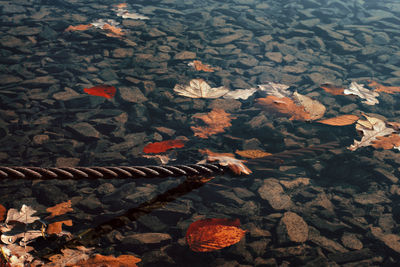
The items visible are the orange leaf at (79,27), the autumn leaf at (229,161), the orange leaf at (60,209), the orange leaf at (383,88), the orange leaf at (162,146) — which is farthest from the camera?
the orange leaf at (79,27)

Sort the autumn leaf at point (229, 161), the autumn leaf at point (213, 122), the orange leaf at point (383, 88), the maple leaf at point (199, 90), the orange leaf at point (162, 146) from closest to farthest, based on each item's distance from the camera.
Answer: the autumn leaf at point (229, 161), the orange leaf at point (162, 146), the autumn leaf at point (213, 122), the maple leaf at point (199, 90), the orange leaf at point (383, 88)

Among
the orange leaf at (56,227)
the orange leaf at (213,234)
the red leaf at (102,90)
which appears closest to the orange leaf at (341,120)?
the orange leaf at (213,234)

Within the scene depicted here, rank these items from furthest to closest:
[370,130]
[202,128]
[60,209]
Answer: [370,130] < [202,128] < [60,209]

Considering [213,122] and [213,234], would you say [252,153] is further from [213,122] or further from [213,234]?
[213,234]

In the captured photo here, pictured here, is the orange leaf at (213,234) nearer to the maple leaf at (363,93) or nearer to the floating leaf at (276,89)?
the floating leaf at (276,89)

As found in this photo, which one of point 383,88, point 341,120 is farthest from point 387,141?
point 383,88

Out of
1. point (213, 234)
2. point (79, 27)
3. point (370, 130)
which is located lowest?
point (213, 234)

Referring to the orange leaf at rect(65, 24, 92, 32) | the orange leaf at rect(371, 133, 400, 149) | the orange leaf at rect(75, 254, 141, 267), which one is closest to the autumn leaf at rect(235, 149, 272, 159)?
the orange leaf at rect(371, 133, 400, 149)

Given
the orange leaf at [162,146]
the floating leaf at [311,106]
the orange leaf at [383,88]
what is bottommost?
the orange leaf at [162,146]
